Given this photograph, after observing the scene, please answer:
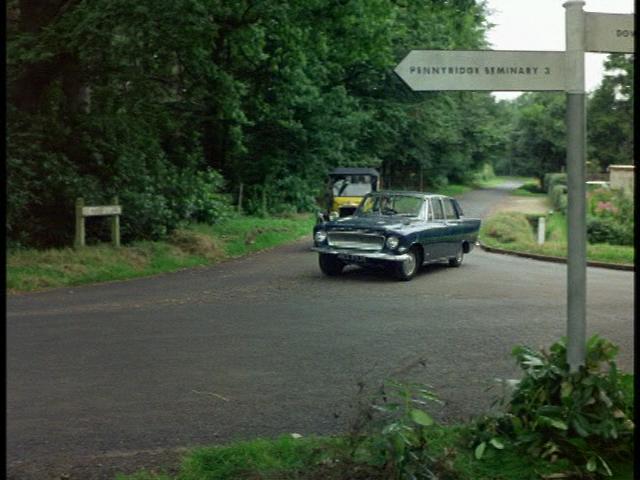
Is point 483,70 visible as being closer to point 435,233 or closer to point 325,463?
point 325,463

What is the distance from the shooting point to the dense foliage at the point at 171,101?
15672 millimetres

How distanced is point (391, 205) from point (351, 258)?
1.86 meters

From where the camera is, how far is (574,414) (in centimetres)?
414

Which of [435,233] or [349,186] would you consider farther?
[349,186]

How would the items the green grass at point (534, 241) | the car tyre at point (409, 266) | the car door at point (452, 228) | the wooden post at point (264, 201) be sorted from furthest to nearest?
the wooden post at point (264, 201) < the green grass at point (534, 241) < the car door at point (452, 228) < the car tyre at point (409, 266)

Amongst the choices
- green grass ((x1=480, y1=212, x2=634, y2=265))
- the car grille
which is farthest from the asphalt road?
green grass ((x1=480, y1=212, x2=634, y2=265))

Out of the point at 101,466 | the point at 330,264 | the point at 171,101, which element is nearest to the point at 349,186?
the point at 171,101

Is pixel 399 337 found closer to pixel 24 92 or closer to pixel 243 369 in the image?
pixel 243 369

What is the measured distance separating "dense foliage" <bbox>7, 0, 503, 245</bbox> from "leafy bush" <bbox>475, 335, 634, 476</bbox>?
494 inches

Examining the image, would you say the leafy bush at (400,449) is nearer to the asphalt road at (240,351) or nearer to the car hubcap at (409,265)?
the asphalt road at (240,351)

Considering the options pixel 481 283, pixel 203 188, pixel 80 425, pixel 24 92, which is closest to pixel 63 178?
pixel 24 92

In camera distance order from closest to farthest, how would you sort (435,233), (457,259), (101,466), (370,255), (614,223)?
(101,466)
(370,255)
(435,233)
(457,259)
(614,223)

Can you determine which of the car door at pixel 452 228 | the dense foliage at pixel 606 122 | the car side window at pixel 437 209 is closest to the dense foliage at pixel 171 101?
the car side window at pixel 437 209

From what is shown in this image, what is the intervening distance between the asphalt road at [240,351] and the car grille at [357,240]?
2.12 ft
